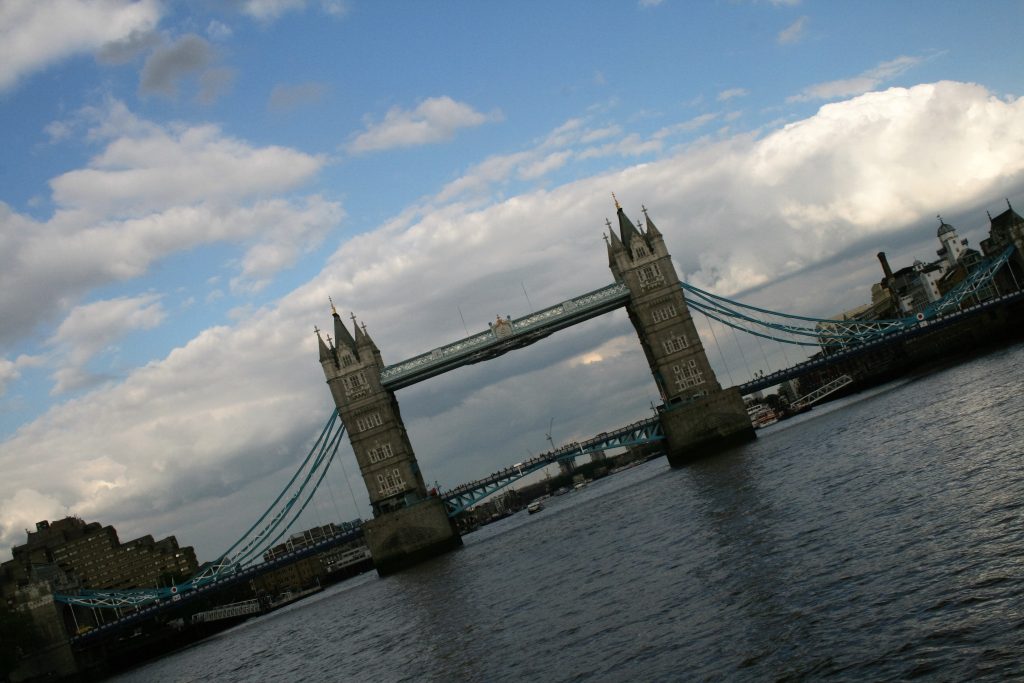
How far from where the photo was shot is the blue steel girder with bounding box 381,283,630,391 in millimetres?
73000

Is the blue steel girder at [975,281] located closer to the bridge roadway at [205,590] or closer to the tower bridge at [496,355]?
the tower bridge at [496,355]

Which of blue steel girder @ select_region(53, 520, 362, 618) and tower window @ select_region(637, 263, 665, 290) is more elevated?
tower window @ select_region(637, 263, 665, 290)

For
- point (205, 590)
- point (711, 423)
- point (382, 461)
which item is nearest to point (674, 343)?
point (711, 423)

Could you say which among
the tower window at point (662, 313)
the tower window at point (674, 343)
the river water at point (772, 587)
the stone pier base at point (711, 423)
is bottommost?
the river water at point (772, 587)

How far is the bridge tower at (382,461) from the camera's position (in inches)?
2734

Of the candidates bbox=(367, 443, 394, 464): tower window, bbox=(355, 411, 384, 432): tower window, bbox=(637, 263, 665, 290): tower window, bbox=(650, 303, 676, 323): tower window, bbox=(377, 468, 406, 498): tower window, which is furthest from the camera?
bbox=(637, 263, 665, 290): tower window

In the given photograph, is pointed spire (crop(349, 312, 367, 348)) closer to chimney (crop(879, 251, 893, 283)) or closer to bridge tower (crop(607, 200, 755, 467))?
bridge tower (crop(607, 200, 755, 467))

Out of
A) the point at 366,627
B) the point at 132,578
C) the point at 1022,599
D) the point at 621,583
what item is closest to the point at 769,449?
the point at 366,627

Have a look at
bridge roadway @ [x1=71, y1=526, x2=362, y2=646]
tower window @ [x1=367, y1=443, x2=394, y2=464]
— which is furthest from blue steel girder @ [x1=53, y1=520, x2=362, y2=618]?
tower window @ [x1=367, y1=443, x2=394, y2=464]

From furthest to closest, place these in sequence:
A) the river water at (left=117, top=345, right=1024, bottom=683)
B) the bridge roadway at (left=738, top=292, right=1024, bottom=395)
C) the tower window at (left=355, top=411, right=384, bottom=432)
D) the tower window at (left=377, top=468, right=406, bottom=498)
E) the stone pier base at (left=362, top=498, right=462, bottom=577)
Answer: the bridge roadway at (left=738, top=292, right=1024, bottom=395) < the tower window at (left=355, top=411, right=384, bottom=432) < the tower window at (left=377, top=468, right=406, bottom=498) < the stone pier base at (left=362, top=498, right=462, bottom=577) < the river water at (left=117, top=345, right=1024, bottom=683)

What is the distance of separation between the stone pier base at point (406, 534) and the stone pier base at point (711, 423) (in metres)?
19.5

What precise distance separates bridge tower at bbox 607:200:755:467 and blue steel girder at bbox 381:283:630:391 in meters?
2.30

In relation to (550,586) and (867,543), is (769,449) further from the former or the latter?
(867,543)

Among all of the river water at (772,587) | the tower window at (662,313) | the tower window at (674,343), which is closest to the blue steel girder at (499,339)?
the tower window at (662,313)
